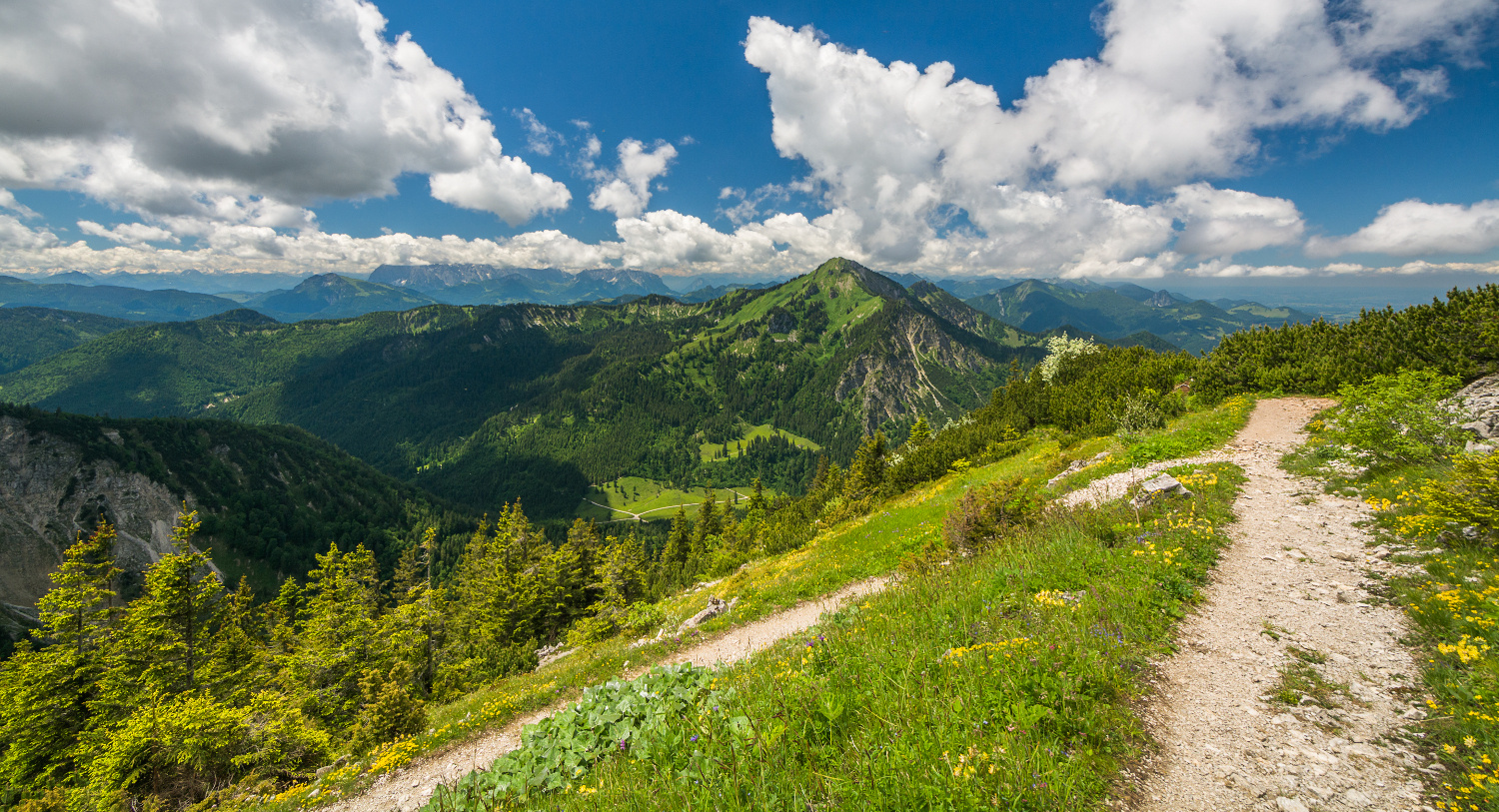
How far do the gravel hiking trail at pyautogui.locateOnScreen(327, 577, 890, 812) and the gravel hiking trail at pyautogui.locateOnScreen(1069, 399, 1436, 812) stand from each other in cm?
554

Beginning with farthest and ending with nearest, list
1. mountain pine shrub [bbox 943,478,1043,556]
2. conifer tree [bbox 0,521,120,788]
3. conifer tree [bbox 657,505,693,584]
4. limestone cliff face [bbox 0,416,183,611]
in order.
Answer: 1. limestone cliff face [bbox 0,416,183,611]
2. conifer tree [bbox 657,505,693,584]
3. conifer tree [bbox 0,521,120,788]
4. mountain pine shrub [bbox 943,478,1043,556]

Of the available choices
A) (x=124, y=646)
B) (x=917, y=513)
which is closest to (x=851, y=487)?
(x=917, y=513)

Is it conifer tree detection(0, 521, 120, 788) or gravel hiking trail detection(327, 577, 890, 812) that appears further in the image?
conifer tree detection(0, 521, 120, 788)

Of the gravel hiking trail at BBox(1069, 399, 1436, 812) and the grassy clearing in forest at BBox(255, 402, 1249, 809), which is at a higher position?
the gravel hiking trail at BBox(1069, 399, 1436, 812)

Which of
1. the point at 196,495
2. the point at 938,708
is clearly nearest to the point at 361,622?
the point at 938,708

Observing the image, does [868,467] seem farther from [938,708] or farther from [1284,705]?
[938,708]

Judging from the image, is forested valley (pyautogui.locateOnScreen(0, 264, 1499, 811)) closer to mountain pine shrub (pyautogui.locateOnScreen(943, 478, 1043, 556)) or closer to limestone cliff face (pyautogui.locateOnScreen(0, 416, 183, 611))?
mountain pine shrub (pyautogui.locateOnScreen(943, 478, 1043, 556))

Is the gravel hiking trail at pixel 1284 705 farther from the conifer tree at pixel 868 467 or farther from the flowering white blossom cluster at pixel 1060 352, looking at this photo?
the flowering white blossom cluster at pixel 1060 352

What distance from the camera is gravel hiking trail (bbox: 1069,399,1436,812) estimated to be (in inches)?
151

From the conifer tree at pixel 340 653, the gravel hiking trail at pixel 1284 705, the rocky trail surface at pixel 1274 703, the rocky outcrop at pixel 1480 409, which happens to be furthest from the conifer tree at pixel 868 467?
the gravel hiking trail at pixel 1284 705

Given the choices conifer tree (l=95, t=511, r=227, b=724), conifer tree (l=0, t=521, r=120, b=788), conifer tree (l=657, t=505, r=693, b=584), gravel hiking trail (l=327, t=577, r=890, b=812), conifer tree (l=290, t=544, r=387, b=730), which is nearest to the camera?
gravel hiking trail (l=327, t=577, r=890, b=812)

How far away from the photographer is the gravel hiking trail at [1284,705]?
382 cm

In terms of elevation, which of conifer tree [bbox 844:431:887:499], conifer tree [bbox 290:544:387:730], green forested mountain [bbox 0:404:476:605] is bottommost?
green forested mountain [bbox 0:404:476:605]

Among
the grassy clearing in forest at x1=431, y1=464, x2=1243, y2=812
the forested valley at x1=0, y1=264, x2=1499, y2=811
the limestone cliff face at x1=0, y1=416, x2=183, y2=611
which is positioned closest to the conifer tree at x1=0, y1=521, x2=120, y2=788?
the forested valley at x1=0, y1=264, x2=1499, y2=811
